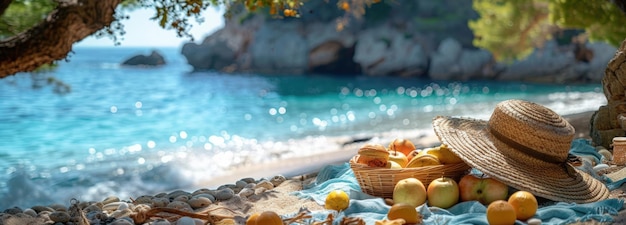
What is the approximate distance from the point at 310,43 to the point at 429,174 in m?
39.5

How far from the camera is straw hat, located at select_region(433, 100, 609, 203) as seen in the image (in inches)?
177

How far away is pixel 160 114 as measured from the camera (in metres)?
25.8

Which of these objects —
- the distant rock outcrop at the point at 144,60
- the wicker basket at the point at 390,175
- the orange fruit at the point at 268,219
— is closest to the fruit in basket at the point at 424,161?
the wicker basket at the point at 390,175

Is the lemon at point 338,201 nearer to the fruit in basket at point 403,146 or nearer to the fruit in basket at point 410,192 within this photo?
the fruit in basket at point 410,192

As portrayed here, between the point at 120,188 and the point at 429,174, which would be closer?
the point at 429,174

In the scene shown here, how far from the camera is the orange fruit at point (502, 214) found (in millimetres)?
3924

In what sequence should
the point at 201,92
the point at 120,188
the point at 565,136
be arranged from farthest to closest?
the point at 201,92 < the point at 120,188 < the point at 565,136

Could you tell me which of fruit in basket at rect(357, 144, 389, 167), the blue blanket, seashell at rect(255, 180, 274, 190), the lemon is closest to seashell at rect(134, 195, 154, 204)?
seashell at rect(255, 180, 274, 190)

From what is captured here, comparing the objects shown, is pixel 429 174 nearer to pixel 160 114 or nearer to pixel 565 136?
pixel 565 136

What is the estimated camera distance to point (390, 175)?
4695mm

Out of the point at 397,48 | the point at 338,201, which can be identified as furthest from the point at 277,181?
the point at 397,48

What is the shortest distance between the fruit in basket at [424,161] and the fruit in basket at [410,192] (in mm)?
236

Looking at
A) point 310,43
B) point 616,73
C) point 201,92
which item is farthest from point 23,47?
point 310,43

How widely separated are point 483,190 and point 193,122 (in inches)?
729
